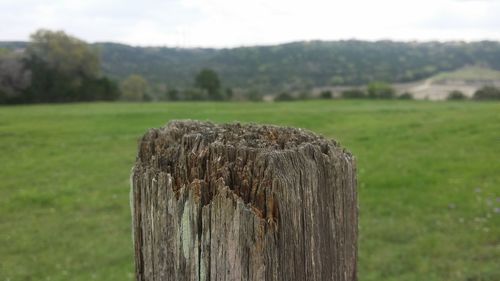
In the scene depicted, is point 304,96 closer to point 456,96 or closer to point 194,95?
point 194,95

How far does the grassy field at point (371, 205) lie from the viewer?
24.1 ft

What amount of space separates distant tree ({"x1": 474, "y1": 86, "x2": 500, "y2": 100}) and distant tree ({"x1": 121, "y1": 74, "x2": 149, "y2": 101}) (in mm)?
38505

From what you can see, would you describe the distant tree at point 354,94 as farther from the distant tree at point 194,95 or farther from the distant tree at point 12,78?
the distant tree at point 12,78

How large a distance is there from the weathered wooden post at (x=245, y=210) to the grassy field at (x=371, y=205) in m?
5.60

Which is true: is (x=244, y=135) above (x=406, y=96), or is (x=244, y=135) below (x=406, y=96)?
above

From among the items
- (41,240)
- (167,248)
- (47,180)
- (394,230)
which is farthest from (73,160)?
(167,248)

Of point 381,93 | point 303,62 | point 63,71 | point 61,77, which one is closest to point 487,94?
point 381,93

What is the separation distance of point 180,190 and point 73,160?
1619 centimetres

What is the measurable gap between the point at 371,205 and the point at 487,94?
4226 centimetres

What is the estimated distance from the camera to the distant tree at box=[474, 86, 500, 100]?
151 feet

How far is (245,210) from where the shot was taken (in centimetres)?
140

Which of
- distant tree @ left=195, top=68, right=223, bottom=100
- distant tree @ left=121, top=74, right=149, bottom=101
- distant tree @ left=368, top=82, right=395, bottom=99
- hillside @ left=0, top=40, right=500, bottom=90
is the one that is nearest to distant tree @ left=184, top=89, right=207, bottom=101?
distant tree @ left=195, top=68, right=223, bottom=100

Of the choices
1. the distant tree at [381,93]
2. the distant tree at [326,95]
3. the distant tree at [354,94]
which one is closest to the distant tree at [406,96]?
the distant tree at [381,93]

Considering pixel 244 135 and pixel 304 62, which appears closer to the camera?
pixel 244 135
